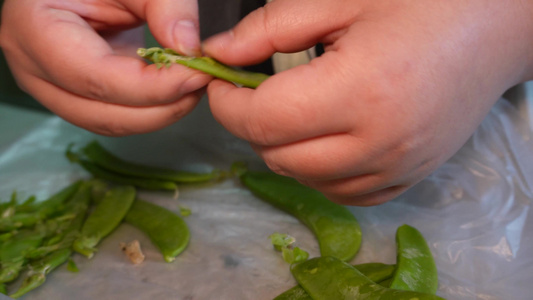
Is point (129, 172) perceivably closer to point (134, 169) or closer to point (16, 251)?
point (134, 169)

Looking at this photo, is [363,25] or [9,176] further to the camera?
[9,176]

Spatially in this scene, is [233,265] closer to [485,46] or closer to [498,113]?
[485,46]

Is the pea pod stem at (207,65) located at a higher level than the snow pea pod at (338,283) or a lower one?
higher

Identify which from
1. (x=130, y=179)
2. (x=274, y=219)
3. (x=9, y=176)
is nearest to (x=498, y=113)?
(x=274, y=219)

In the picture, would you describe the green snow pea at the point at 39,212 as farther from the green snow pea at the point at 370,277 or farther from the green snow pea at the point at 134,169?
the green snow pea at the point at 370,277

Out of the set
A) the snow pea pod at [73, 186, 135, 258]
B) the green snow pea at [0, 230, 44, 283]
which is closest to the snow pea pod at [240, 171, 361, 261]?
the snow pea pod at [73, 186, 135, 258]

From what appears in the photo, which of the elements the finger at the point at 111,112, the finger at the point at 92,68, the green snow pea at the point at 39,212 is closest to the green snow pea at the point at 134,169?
the green snow pea at the point at 39,212

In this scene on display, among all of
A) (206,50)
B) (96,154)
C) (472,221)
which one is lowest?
(96,154)
